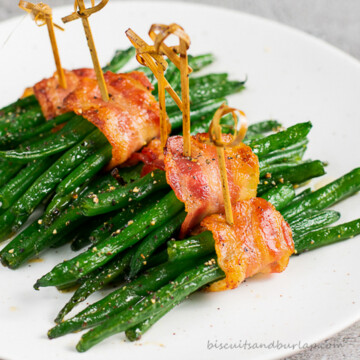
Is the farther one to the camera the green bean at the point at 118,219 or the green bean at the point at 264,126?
the green bean at the point at 264,126

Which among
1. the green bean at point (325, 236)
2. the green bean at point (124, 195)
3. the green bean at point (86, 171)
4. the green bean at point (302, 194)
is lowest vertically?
the green bean at point (325, 236)

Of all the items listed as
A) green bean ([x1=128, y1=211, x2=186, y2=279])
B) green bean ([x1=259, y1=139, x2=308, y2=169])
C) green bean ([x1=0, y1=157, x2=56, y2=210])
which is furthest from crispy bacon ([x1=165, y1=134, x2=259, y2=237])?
green bean ([x1=0, y1=157, x2=56, y2=210])

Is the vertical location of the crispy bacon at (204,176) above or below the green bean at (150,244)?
above

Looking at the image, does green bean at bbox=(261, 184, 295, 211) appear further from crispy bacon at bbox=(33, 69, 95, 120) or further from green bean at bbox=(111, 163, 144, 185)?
crispy bacon at bbox=(33, 69, 95, 120)

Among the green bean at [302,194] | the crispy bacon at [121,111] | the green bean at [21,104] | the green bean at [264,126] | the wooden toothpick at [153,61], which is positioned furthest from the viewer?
the green bean at [264,126]

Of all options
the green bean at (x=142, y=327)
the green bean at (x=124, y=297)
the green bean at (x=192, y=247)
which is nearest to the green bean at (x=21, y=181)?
the green bean at (x=124, y=297)

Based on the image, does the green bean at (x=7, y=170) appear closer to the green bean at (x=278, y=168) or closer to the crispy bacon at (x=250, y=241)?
the crispy bacon at (x=250, y=241)

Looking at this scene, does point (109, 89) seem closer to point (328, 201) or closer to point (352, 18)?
point (328, 201)
